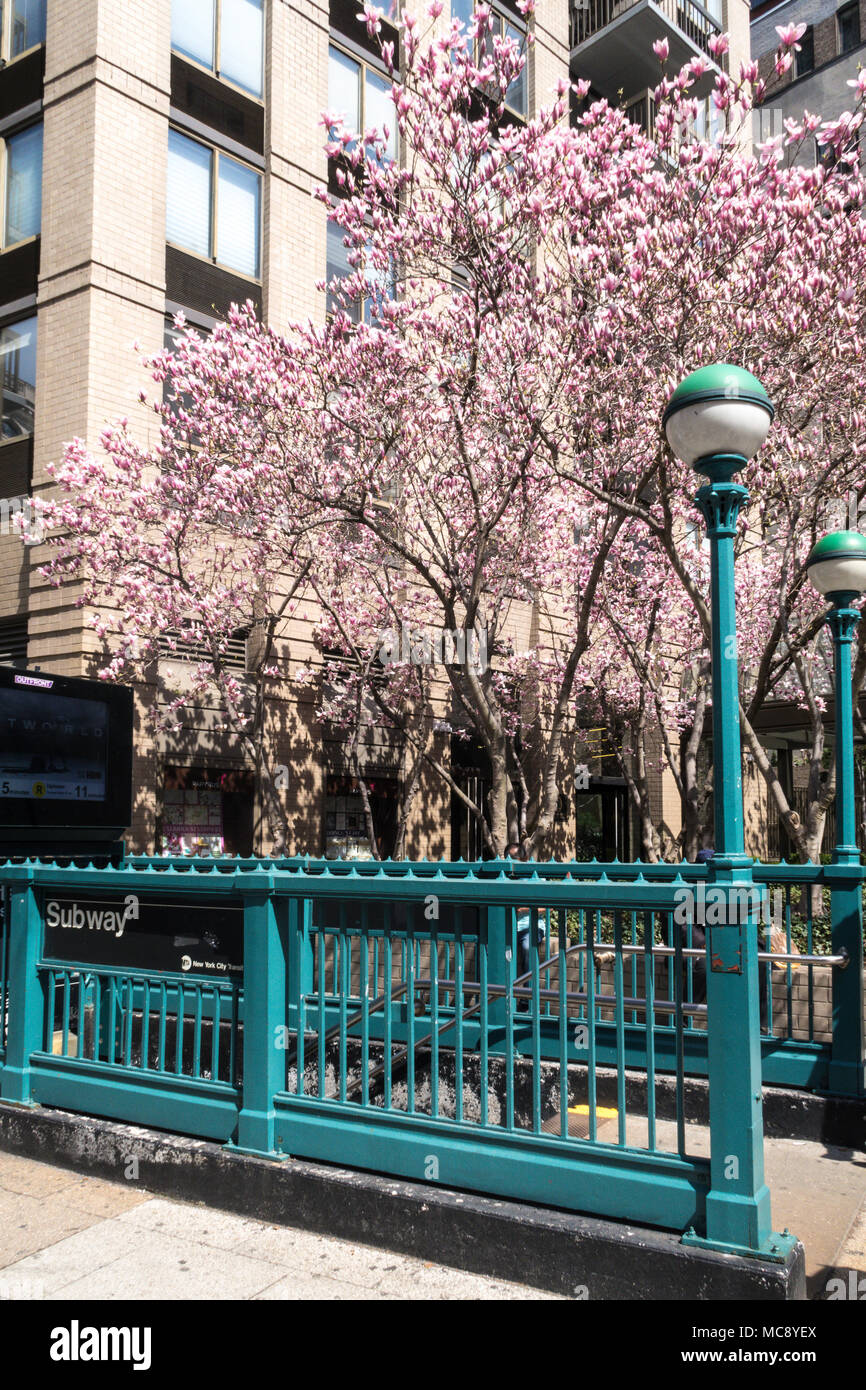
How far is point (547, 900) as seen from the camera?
4.21 m

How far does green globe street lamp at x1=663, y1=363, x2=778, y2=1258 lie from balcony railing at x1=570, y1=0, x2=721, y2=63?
23933 mm

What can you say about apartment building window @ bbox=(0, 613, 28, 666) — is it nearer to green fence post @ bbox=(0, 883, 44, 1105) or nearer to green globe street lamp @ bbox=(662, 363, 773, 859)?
green fence post @ bbox=(0, 883, 44, 1105)

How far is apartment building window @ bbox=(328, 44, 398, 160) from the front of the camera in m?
19.4

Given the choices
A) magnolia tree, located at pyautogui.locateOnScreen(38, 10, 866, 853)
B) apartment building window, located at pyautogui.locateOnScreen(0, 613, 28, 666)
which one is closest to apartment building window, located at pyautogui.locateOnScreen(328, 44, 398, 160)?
magnolia tree, located at pyautogui.locateOnScreen(38, 10, 866, 853)

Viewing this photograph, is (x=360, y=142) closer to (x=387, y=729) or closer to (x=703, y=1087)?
(x=703, y=1087)

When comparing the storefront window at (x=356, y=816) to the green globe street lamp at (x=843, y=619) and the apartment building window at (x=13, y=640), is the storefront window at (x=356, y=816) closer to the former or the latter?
the apartment building window at (x=13, y=640)

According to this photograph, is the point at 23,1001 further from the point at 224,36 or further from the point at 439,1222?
the point at 224,36

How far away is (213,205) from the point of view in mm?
17219

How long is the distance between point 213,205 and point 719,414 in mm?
15576

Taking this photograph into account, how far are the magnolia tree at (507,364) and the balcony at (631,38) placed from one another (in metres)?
13.6

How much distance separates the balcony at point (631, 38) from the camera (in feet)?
78.2

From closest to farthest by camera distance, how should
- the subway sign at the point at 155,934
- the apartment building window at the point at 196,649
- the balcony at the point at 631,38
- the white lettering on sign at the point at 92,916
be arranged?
1. the subway sign at the point at 155,934
2. the white lettering on sign at the point at 92,916
3. the apartment building window at the point at 196,649
4. the balcony at the point at 631,38
